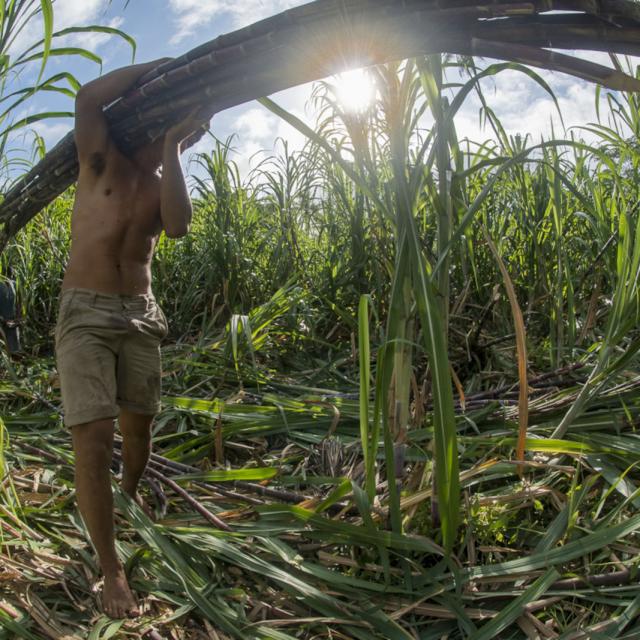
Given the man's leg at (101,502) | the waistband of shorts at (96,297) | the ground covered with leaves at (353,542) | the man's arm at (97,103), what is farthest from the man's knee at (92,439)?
the man's arm at (97,103)

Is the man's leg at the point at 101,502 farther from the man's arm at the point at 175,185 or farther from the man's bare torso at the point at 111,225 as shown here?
the man's arm at the point at 175,185

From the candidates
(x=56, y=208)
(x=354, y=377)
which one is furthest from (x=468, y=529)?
(x=56, y=208)

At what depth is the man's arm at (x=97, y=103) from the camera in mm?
1736

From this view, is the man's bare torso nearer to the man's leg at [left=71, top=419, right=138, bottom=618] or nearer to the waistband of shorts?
the waistband of shorts

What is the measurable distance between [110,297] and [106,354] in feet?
0.52

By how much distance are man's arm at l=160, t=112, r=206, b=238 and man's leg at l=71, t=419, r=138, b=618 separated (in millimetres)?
565

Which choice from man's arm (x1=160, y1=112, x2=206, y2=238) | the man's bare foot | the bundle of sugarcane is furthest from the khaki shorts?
the bundle of sugarcane

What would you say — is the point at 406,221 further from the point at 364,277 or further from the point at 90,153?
the point at 364,277

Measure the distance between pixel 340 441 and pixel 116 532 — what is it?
0.71 m

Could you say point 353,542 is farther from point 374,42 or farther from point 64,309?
point 374,42

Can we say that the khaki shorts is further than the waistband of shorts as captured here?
No

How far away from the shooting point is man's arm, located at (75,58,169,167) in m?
1.74

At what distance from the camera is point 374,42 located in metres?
1.19

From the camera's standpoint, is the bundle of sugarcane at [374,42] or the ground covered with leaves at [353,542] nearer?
the bundle of sugarcane at [374,42]
